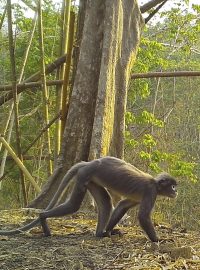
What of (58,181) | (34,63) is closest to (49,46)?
(34,63)

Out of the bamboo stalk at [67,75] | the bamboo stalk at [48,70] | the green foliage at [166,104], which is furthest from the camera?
the green foliage at [166,104]

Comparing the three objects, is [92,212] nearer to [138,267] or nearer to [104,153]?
[104,153]

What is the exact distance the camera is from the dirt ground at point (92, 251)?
397cm

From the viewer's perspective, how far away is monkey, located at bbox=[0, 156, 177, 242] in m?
5.00

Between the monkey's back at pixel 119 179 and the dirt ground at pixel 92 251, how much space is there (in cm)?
46

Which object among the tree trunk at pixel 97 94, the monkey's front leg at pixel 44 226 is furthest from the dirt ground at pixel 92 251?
the tree trunk at pixel 97 94

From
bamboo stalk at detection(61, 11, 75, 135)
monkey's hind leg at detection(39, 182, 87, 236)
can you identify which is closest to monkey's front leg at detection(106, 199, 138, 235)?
monkey's hind leg at detection(39, 182, 87, 236)

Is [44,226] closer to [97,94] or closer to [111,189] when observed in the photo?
[111,189]

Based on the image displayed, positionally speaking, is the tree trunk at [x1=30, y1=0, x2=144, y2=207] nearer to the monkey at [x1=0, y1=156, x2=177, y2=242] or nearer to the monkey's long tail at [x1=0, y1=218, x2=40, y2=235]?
the monkey at [x1=0, y1=156, x2=177, y2=242]

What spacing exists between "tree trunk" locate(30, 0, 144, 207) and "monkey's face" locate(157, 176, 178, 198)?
1.22 m

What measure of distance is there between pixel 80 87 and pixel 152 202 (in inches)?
86.1

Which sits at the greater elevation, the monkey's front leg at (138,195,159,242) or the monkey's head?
the monkey's head

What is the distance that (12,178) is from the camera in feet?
52.7

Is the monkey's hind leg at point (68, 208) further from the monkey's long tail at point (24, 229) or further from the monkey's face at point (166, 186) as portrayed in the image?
the monkey's face at point (166, 186)
